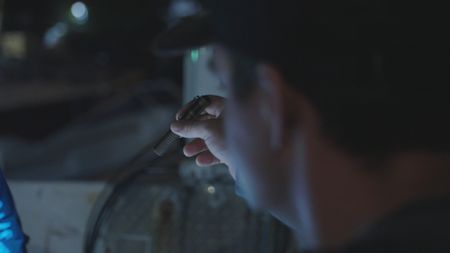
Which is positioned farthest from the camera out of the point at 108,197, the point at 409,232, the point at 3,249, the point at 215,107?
the point at 108,197

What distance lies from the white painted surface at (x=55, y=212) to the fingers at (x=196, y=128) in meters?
1.70

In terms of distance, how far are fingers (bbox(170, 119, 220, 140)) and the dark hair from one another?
649mm

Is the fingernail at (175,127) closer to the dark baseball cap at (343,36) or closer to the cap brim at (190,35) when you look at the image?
the cap brim at (190,35)

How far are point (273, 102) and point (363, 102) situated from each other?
15 centimetres

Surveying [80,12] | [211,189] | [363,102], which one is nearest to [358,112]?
[363,102]

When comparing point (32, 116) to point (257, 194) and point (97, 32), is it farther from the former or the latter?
point (257, 194)

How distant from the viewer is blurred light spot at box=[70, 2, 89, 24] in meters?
15.2

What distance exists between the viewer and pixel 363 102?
Answer: 1.09m

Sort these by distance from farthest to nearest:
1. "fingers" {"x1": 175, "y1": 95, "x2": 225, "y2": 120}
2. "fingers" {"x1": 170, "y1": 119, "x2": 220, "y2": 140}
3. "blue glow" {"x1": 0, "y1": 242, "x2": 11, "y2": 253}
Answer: "blue glow" {"x1": 0, "y1": 242, "x2": 11, "y2": 253} < "fingers" {"x1": 175, "y1": 95, "x2": 225, "y2": 120} < "fingers" {"x1": 170, "y1": 119, "x2": 220, "y2": 140}

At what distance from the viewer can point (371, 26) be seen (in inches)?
42.8

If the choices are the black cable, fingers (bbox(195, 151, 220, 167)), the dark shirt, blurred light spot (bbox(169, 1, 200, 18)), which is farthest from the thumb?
the black cable

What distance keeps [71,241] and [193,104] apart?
169 centimetres

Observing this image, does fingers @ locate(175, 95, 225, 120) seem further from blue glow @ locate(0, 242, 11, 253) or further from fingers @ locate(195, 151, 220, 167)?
blue glow @ locate(0, 242, 11, 253)

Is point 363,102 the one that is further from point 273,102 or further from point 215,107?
point 215,107
